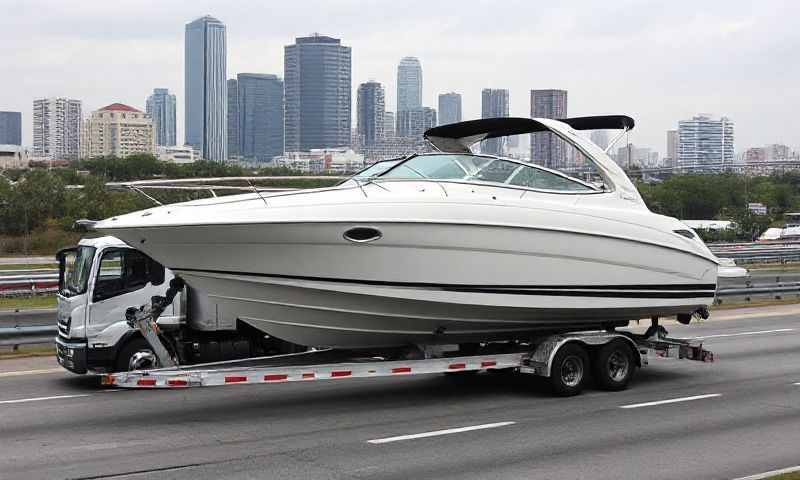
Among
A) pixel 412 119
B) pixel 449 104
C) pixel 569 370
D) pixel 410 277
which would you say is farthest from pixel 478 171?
pixel 449 104

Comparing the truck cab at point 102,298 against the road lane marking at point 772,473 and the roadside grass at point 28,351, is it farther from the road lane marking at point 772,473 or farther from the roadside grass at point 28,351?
the road lane marking at point 772,473

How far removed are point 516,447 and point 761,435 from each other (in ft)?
9.02

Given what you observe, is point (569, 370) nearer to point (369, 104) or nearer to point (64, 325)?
point (64, 325)

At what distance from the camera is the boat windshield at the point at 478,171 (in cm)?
1205

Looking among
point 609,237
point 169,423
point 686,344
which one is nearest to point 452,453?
point 169,423

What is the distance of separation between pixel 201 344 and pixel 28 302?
11.9 metres

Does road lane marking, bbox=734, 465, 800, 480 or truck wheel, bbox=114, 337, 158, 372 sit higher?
truck wheel, bbox=114, 337, 158, 372

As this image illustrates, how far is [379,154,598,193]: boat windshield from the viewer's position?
475 inches

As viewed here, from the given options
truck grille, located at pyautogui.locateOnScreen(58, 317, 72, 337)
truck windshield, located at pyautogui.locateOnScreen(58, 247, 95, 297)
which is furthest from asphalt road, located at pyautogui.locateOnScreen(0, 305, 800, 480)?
truck windshield, located at pyautogui.locateOnScreen(58, 247, 95, 297)

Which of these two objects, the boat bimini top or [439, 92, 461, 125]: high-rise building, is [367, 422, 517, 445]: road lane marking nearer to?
the boat bimini top

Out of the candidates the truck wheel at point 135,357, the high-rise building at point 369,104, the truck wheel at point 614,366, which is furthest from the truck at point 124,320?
the high-rise building at point 369,104

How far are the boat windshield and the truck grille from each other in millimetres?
4582

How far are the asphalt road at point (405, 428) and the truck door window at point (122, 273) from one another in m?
1.38

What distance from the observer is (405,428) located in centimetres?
1070
